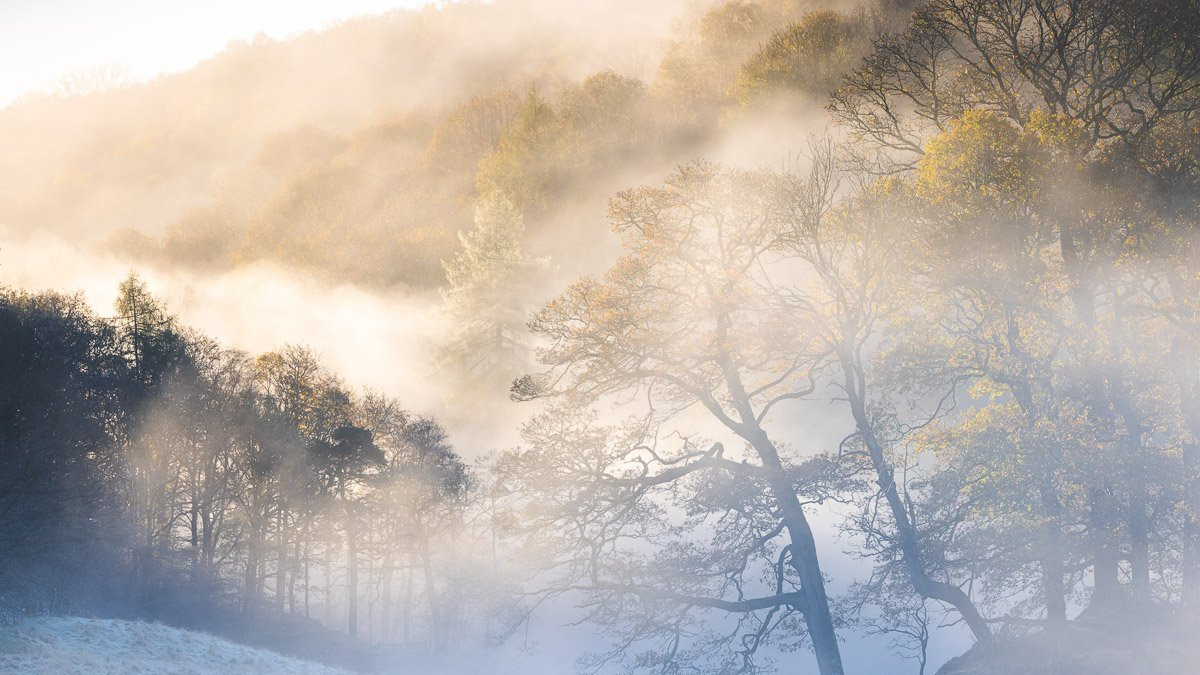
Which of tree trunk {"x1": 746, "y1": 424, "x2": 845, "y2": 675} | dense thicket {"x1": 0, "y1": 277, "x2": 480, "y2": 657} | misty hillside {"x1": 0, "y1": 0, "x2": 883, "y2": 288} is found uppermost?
misty hillside {"x1": 0, "y1": 0, "x2": 883, "y2": 288}

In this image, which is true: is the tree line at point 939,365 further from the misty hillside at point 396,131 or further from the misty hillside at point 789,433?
the misty hillside at point 396,131

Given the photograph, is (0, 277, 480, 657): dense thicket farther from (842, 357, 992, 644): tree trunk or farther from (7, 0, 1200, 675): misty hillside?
(842, 357, 992, 644): tree trunk

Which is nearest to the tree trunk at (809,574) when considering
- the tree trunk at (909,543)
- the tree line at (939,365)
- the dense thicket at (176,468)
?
the tree line at (939,365)

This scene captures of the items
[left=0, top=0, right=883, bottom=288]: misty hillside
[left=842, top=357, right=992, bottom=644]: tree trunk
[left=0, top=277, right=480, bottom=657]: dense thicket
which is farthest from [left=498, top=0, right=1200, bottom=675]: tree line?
[left=0, top=0, right=883, bottom=288]: misty hillside

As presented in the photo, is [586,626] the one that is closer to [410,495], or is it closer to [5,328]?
[410,495]

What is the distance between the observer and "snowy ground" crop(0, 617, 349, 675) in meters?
20.0

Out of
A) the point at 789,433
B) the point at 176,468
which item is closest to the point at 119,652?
the point at 176,468

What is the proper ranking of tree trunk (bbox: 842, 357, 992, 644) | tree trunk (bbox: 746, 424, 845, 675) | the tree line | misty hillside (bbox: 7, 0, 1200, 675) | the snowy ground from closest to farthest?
the tree line < misty hillside (bbox: 7, 0, 1200, 675) < tree trunk (bbox: 842, 357, 992, 644) < tree trunk (bbox: 746, 424, 845, 675) < the snowy ground

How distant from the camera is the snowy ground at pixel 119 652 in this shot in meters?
20.0

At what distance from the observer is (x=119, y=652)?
22375 millimetres

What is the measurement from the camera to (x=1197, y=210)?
1692 centimetres

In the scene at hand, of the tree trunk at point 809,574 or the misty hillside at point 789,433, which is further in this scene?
the tree trunk at point 809,574

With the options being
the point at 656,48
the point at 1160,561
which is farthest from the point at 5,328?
Answer: the point at 656,48

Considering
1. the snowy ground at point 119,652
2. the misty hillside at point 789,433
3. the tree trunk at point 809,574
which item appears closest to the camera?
the misty hillside at point 789,433
